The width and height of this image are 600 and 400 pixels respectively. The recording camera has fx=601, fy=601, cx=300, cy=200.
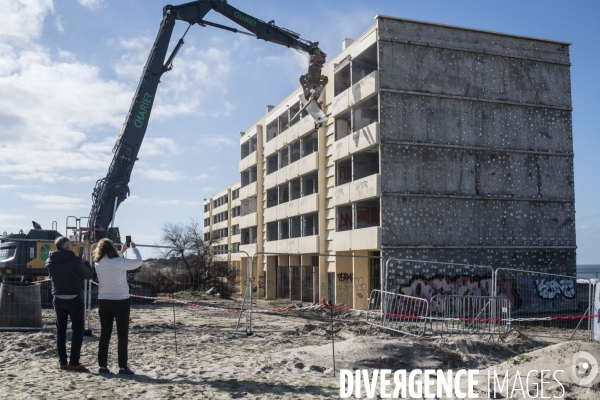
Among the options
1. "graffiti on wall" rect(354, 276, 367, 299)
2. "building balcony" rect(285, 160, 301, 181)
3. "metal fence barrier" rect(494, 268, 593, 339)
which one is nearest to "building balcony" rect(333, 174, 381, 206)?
"graffiti on wall" rect(354, 276, 367, 299)

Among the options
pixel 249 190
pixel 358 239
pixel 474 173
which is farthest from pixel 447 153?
pixel 249 190

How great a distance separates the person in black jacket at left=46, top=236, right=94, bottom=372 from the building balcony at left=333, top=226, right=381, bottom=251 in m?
17.7

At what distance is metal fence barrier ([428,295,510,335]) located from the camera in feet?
46.9

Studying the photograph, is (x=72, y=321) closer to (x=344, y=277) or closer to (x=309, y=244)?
(x=344, y=277)

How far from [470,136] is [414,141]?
9.40 feet

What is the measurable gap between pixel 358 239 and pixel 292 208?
10.2m

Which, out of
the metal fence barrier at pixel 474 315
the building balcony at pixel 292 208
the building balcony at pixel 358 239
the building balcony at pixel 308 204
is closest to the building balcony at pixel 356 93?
the building balcony at pixel 308 204

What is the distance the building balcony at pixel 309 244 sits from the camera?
1286 inches

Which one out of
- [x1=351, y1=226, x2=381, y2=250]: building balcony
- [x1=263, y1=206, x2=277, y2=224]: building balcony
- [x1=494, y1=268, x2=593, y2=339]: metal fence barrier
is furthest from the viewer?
[x1=263, y1=206, x2=277, y2=224]: building balcony

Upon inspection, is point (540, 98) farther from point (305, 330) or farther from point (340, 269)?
point (305, 330)

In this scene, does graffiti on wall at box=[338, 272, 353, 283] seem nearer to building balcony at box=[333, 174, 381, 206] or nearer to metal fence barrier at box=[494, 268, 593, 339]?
building balcony at box=[333, 174, 381, 206]

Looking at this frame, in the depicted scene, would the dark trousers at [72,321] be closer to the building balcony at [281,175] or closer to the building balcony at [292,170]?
the building balcony at [292,170]

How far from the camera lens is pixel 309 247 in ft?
110

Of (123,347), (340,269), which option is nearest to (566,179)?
(340,269)
